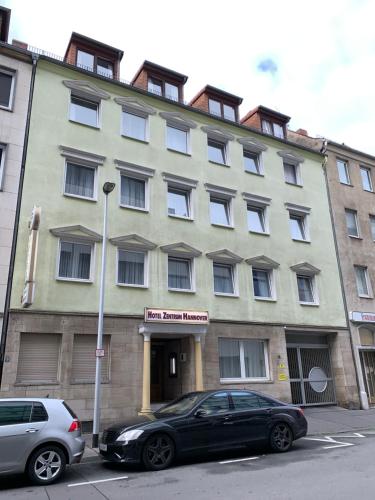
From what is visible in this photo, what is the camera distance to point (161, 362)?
1798cm

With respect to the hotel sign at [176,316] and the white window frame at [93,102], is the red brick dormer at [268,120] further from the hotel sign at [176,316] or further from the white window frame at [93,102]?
the hotel sign at [176,316]

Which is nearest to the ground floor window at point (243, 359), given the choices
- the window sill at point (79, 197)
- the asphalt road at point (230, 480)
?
the asphalt road at point (230, 480)

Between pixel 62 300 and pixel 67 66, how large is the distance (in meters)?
9.82

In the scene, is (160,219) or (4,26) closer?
(4,26)

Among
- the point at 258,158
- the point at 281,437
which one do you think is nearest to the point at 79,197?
the point at 258,158

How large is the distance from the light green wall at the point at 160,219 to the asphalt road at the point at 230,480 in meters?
6.98

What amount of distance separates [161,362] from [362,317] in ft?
35.5

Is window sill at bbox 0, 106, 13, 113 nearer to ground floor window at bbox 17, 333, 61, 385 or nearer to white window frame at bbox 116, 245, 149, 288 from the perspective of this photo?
white window frame at bbox 116, 245, 149, 288

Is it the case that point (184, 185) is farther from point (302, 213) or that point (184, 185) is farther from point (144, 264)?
point (302, 213)

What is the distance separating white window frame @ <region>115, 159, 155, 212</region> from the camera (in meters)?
17.3

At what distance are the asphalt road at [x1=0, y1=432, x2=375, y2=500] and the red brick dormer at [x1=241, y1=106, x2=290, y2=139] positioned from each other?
17954 millimetres

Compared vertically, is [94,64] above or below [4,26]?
below

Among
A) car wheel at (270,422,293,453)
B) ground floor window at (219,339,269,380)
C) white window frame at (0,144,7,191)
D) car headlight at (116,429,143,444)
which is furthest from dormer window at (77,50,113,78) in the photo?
car wheel at (270,422,293,453)

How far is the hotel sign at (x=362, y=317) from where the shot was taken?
21.4m
